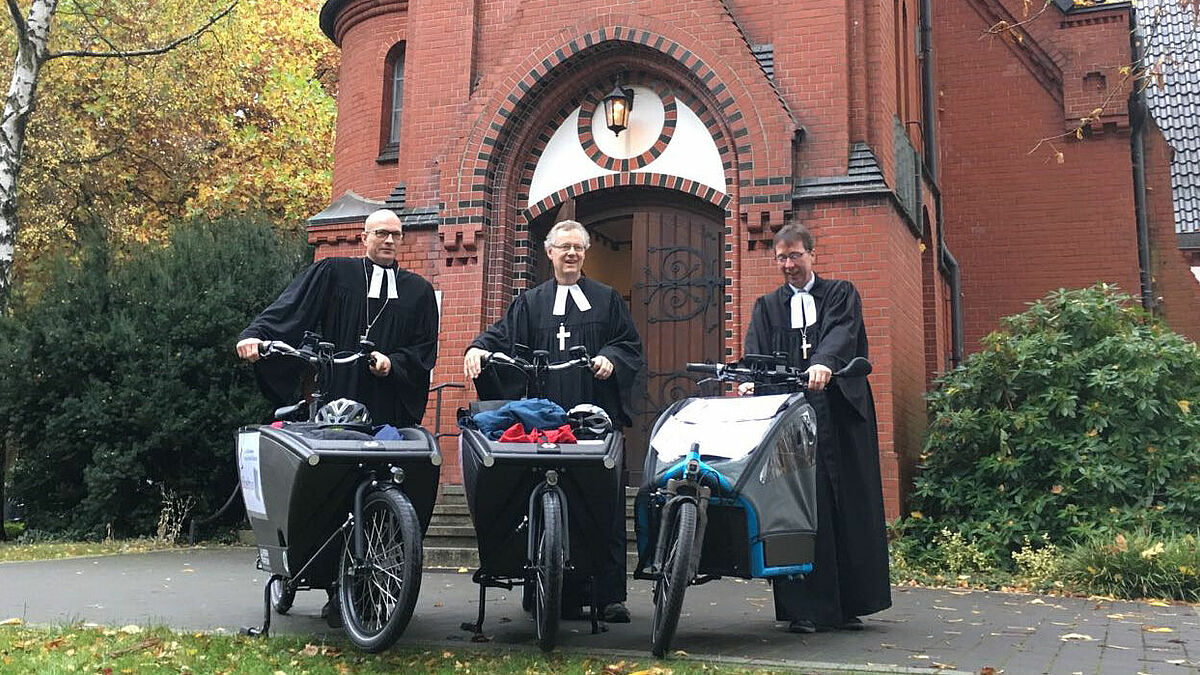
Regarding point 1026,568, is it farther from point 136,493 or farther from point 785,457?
point 136,493

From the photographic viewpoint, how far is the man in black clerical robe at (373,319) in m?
5.82

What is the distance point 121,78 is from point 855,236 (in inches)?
614

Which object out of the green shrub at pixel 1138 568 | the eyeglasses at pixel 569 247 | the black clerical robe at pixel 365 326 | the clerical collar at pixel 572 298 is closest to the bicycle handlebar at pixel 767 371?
the clerical collar at pixel 572 298

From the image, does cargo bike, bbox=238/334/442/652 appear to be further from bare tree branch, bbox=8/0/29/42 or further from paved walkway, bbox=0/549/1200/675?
bare tree branch, bbox=8/0/29/42

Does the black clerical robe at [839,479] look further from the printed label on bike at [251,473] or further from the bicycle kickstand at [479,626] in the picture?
the printed label on bike at [251,473]

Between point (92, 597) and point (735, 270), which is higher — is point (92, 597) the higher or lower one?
the lower one

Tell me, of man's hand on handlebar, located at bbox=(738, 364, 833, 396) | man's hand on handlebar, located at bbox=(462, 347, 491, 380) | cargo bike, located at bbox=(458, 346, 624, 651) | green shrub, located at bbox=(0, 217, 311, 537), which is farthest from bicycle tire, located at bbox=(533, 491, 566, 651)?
green shrub, located at bbox=(0, 217, 311, 537)

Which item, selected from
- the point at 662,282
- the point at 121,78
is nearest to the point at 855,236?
the point at 662,282

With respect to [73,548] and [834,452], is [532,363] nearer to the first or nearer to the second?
[834,452]

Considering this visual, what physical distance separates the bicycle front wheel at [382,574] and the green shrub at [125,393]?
8.11 m

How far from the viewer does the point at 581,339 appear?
611 centimetres

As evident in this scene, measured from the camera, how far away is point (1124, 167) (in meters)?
15.4

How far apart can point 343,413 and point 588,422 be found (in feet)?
4.03

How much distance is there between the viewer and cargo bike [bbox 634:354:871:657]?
5.02 metres
